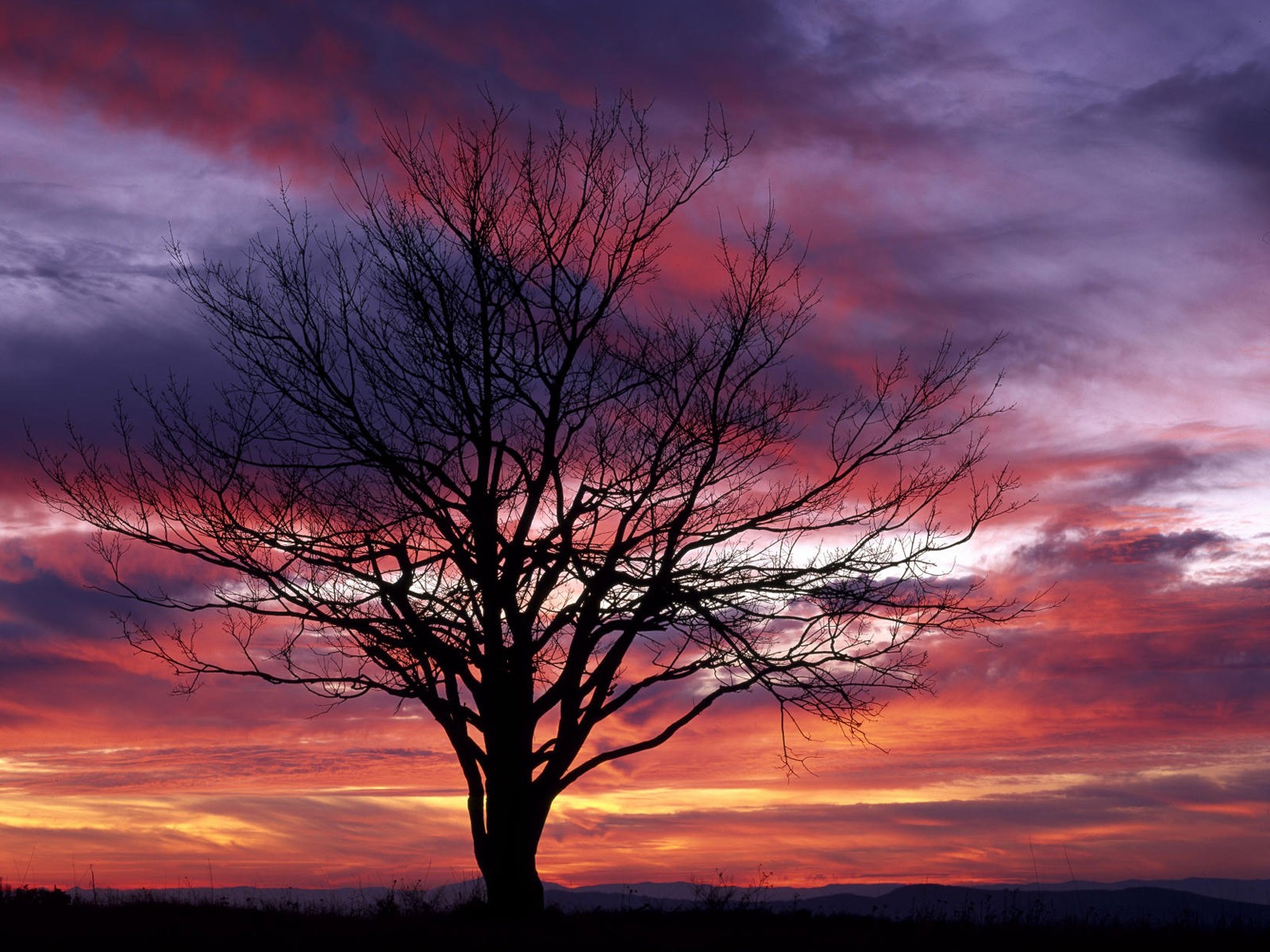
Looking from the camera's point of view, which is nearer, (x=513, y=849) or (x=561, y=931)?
(x=561, y=931)

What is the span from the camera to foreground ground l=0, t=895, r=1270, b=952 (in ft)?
38.7

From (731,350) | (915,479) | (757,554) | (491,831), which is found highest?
(731,350)

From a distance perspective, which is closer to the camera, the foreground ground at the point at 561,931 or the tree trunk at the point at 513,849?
the foreground ground at the point at 561,931

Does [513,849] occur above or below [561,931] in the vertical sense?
above

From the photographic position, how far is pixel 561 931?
1275cm

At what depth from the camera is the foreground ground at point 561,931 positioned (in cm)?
1179

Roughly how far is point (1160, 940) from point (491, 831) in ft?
26.0

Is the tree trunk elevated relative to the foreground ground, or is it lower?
elevated

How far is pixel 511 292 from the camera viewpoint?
1516 centimetres

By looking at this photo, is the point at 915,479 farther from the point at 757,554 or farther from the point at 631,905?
the point at 631,905

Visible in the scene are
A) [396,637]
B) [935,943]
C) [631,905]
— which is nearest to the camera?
[935,943]

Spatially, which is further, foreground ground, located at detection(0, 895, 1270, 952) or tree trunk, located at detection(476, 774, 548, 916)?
tree trunk, located at detection(476, 774, 548, 916)

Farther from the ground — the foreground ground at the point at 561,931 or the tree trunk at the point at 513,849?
the tree trunk at the point at 513,849

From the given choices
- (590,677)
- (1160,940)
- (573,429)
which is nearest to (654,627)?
(590,677)
